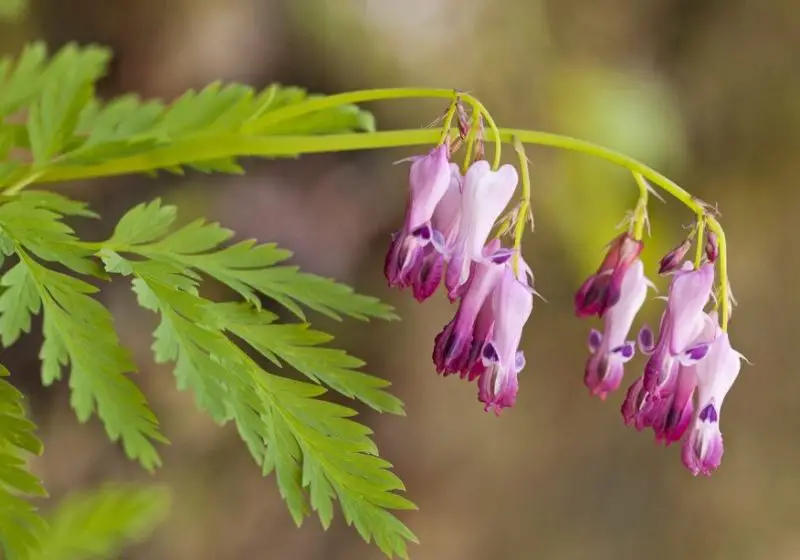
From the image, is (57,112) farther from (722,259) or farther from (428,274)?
(722,259)

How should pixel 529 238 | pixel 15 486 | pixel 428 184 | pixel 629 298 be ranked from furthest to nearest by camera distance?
1. pixel 529 238
2. pixel 629 298
3. pixel 428 184
4. pixel 15 486

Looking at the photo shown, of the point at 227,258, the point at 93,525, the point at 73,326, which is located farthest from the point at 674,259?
the point at 93,525

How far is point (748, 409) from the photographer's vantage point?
3996mm

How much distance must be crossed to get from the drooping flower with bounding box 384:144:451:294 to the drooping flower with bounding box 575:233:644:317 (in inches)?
10.8

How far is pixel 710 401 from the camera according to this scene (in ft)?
4.78

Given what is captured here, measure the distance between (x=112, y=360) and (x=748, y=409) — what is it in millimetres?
3505

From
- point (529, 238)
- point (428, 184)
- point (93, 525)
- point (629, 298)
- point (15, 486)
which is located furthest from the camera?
point (529, 238)

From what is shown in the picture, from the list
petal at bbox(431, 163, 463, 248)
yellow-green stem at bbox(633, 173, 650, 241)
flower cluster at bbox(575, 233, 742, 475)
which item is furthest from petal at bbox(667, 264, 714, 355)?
petal at bbox(431, 163, 463, 248)

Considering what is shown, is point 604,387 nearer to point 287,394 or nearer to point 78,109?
point 287,394

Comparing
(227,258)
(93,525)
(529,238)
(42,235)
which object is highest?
(529,238)

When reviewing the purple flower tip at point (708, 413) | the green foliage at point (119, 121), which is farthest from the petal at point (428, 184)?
the purple flower tip at point (708, 413)

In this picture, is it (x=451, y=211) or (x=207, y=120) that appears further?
(x=207, y=120)

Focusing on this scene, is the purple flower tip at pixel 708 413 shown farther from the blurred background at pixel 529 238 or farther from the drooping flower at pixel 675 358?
the blurred background at pixel 529 238

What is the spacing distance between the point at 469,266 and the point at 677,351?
1.26 feet
